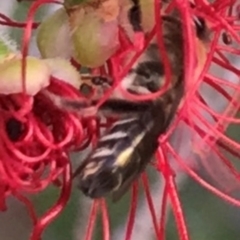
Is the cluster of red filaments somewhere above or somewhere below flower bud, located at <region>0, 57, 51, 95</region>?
below

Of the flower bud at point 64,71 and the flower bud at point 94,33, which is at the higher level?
the flower bud at point 94,33

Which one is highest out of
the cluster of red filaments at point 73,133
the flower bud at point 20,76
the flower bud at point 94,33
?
the flower bud at point 94,33

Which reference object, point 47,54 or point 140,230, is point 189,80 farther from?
point 140,230

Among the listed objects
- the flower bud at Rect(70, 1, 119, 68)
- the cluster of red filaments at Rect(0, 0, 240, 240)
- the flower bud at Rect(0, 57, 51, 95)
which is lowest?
the cluster of red filaments at Rect(0, 0, 240, 240)

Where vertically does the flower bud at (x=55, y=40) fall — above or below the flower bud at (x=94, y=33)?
below

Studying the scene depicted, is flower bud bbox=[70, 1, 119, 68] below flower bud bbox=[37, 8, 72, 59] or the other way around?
the other way around

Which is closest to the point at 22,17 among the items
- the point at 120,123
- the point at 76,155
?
the point at 76,155
